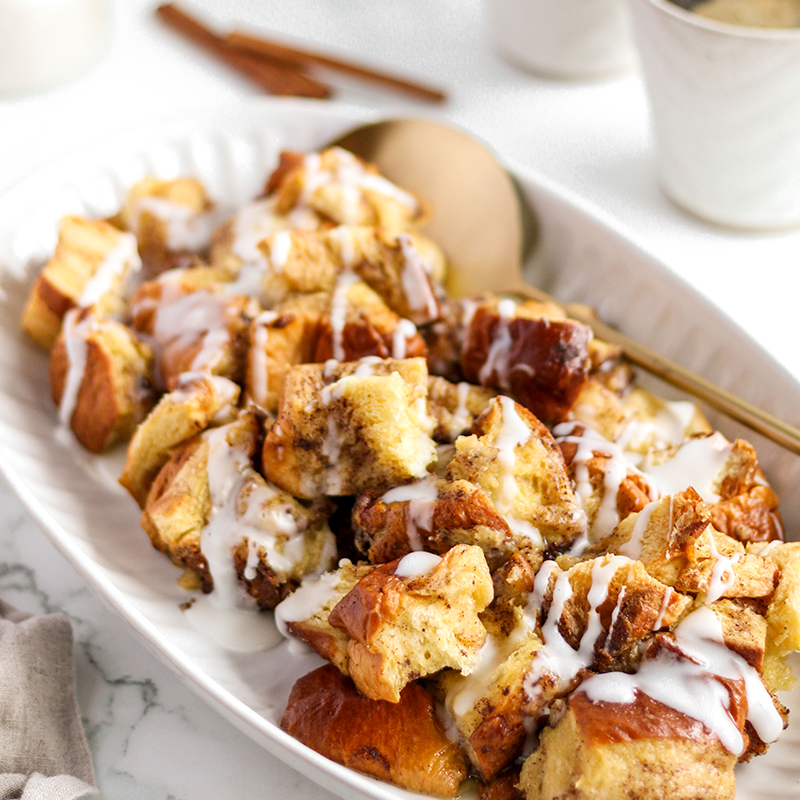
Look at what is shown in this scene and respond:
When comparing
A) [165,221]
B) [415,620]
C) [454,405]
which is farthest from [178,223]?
[415,620]

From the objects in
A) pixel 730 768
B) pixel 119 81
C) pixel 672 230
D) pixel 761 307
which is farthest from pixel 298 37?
pixel 730 768

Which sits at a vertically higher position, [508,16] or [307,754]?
[508,16]

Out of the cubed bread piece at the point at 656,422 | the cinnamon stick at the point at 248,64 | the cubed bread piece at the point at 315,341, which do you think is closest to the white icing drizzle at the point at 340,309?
the cubed bread piece at the point at 315,341

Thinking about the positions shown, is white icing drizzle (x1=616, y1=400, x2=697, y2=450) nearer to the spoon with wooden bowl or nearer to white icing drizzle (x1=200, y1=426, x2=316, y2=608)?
the spoon with wooden bowl

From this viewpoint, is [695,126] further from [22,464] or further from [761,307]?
[22,464]

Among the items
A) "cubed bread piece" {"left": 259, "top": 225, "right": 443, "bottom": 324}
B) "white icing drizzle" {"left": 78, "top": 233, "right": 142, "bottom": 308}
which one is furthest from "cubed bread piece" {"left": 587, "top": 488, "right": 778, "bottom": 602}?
→ "white icing drizzle" {"left": 78, "top": 233, "right": 142, "bottom": 308}

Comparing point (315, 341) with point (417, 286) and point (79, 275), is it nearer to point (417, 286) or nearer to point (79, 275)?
point (417, 286)
